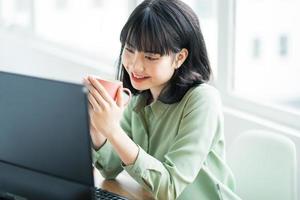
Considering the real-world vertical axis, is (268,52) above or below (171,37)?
below

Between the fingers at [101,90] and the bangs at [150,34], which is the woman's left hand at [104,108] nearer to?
the fingers at [101,90]

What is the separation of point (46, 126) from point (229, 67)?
4.79ft

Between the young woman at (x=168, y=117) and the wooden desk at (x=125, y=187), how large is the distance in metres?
0.03

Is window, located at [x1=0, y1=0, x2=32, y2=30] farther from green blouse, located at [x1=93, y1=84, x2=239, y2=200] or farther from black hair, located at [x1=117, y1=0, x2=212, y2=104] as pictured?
black hair, located at [x1=117, y1=0, x2=212, y2=104]

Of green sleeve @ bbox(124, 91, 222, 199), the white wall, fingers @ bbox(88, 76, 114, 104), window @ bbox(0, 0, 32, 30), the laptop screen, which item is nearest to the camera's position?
the laptop screen

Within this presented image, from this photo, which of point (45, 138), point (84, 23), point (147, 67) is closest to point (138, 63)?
point (147, 67)

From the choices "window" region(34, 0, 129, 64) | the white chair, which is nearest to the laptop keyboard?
the white chair

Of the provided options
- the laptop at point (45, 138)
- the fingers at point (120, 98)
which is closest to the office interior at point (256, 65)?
the fingers at point (120, 98)

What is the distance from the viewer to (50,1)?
3.98 metres

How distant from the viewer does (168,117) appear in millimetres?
1539

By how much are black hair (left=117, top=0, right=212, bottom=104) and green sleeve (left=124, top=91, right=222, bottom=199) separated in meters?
0.07

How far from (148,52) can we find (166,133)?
0.85 feet

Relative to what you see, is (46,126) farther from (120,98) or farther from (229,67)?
(229,67)

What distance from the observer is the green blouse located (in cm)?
132
